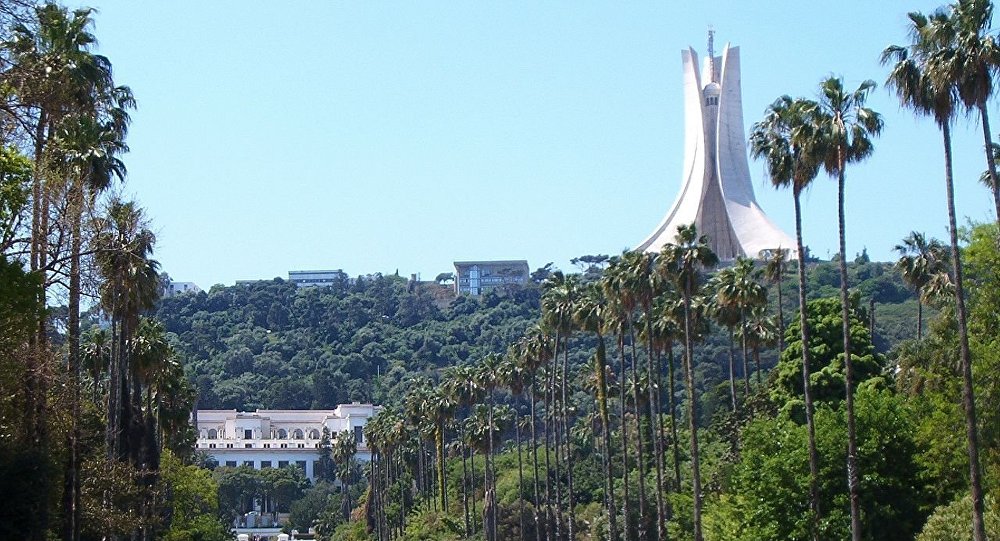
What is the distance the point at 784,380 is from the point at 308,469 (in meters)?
122

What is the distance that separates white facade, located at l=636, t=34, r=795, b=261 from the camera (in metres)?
140

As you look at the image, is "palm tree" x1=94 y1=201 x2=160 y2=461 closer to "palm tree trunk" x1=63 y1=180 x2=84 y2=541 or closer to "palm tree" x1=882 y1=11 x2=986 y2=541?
"palm tree trunk" x1=63 y1=180 x2=84 y2=541

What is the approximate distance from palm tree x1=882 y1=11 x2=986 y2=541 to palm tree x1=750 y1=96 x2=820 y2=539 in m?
4.26

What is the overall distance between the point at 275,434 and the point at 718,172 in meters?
60.6

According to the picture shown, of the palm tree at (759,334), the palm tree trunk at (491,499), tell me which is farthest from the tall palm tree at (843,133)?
the palm tree trunk at (491,499)

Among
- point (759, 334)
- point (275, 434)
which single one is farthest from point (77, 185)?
point (275, 434)

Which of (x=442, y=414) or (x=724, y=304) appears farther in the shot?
(x=442, y=414)

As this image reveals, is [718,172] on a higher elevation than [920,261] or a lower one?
higher

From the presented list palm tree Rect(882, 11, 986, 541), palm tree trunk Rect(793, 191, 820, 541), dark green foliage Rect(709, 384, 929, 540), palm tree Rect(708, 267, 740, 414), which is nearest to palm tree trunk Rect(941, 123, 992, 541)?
palm tree Rect(882, 11, 986, 541)

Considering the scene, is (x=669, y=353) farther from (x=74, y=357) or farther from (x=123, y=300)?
(x=74, y=357)

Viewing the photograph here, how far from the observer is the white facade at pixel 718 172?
13988 centimetres

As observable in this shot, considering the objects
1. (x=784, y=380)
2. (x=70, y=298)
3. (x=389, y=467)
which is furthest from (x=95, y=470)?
(x=389, y=467)

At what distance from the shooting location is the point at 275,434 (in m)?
172

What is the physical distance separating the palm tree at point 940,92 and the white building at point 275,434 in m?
135
